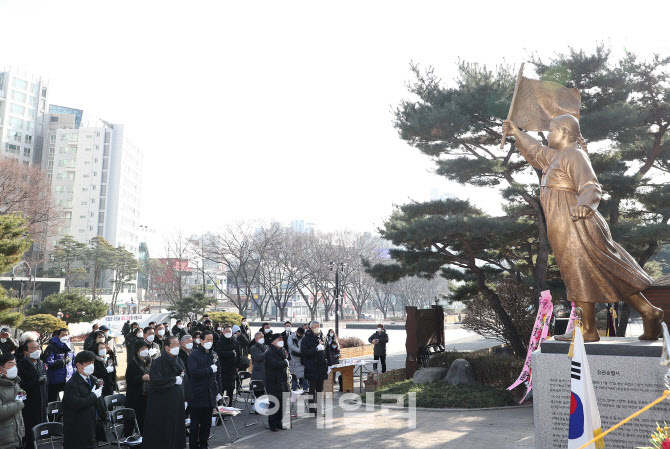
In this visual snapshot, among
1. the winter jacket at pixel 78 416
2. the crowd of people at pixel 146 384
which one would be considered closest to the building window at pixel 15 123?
the crowd of people at pixel 146 384

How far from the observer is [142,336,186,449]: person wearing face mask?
6801 millimetres

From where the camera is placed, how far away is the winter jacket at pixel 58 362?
9.99 m

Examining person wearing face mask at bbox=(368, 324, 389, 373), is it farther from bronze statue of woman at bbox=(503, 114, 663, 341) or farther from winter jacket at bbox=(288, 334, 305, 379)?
bronze statue of woman at bbox=(503, 114, 663, 341)

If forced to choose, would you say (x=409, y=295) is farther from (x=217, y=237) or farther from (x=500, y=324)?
(x=500, y=324)

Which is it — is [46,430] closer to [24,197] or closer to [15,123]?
[24,197]

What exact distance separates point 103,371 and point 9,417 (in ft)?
11.0

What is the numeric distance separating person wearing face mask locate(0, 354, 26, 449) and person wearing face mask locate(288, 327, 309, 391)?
7.55 m

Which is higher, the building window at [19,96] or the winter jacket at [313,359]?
the building window at [19,96]

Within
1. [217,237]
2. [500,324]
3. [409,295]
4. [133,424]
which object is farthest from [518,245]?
[409,295]

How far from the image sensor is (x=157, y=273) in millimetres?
62219

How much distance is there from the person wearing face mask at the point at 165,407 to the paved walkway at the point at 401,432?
1.66 meters

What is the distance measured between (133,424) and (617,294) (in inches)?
293

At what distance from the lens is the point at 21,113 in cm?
7338

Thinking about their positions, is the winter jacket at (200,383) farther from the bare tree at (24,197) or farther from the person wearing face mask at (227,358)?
the bare tree at (24,197)
